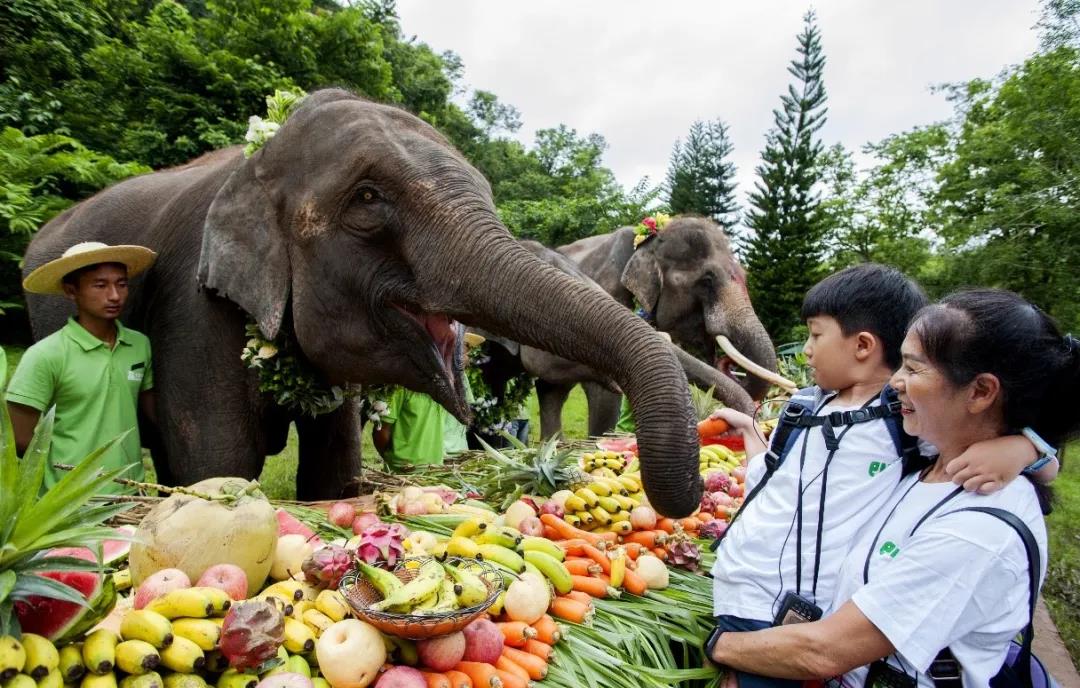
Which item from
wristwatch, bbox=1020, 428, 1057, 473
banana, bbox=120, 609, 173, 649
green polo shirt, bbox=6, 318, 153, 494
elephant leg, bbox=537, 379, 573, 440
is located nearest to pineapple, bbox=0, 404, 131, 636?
banana, bbox=120, 609, 173, 649

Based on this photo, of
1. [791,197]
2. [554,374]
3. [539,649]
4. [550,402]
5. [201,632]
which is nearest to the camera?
[201,632]

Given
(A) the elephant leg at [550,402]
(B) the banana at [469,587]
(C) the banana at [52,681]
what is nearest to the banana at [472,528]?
(B) the banana at [469,587]

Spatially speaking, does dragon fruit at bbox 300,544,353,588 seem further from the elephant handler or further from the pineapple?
the elephant handler

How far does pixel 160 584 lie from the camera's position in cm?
186

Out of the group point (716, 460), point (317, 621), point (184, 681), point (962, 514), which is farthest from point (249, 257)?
point (716, 460)

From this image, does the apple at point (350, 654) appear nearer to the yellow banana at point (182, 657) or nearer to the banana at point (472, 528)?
the yellow banana at point (182, 657)

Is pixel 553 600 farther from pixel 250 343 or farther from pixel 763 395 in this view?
pixel 763 395

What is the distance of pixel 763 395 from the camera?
7711 millimetres

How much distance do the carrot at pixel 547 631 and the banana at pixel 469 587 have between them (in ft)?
1.19

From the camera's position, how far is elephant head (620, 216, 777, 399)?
7676 millimetres

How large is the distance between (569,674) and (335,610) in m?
0.77

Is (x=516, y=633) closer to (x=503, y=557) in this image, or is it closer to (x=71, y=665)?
(x=503, y=557)

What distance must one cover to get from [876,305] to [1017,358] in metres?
0.59

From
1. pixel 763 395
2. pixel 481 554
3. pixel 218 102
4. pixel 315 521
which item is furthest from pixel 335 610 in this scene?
pixel 218 102
